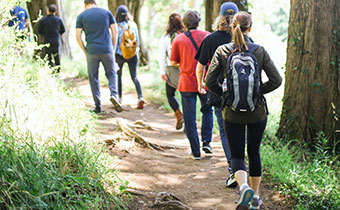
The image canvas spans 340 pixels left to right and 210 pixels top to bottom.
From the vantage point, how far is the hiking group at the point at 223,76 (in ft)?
12.1

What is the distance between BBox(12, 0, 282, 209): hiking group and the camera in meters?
3.68

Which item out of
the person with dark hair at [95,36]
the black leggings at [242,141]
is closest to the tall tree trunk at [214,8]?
the person with dark hair at [95,36]

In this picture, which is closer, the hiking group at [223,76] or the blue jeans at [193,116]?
the hiking group at [223,76]

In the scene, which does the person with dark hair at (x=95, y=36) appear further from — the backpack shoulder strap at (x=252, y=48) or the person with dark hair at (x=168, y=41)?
the backpack shoulder strap at (x=252, y=48)

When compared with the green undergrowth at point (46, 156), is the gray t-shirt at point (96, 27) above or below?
above

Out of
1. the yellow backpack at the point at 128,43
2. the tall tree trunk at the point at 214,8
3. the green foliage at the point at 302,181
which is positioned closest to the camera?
the green foliage at the point at 302,181

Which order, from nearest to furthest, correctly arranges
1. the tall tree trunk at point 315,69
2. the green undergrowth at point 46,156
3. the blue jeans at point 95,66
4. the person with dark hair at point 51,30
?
the green undergrowth at point 46,156 → the tall tree trunk at point 315,69 → the blue jeans at point 95,66 → the person with dark hair at point 51,30

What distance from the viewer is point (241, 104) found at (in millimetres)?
3643

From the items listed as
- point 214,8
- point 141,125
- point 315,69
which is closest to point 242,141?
point 315,69

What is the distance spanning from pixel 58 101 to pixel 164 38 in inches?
97.8

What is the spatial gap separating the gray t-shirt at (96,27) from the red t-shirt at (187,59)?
2.32 meters

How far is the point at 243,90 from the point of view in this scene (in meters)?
3.61

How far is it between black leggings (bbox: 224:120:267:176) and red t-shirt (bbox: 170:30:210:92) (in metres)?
1.98

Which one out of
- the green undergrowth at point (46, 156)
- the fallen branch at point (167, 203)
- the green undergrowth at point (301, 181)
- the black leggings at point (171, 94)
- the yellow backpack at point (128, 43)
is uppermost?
the yellow backpack at point (128, 43)
